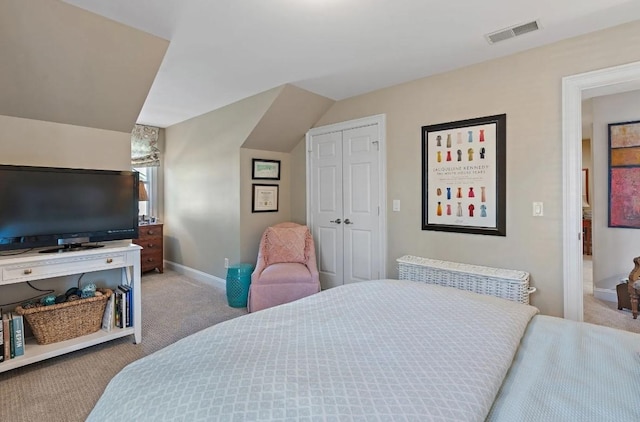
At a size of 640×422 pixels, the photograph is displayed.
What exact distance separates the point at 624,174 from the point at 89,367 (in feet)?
17.7

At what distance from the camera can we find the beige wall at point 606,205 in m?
3.47

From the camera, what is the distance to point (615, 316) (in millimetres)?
3080

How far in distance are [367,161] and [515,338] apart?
2582 mm

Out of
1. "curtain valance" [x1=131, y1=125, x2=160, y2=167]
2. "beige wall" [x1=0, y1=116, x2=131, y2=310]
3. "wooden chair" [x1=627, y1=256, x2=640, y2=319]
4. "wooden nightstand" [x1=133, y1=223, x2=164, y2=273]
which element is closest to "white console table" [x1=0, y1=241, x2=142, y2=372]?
"beige wall" [x1=0, y1=116, x2=131, y2=310]

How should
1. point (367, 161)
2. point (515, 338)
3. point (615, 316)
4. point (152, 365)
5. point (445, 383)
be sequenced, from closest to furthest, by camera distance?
point (445, 383), point (152, 365), point (515, 338), point (615, 316), point (367, 161)

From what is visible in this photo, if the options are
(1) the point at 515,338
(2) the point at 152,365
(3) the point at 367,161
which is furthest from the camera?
(3) the point at 367,161

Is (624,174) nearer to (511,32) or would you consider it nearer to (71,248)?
(511,32)

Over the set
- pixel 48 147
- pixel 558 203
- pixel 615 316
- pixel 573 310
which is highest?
pixel 48 147

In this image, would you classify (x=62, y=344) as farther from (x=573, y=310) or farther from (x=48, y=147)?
(x=573, y=310)

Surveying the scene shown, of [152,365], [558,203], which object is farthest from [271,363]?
[558,203]

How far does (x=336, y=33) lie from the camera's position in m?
2.26

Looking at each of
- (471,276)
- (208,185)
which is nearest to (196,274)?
(208,185)

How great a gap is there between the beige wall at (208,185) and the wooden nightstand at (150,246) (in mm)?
247

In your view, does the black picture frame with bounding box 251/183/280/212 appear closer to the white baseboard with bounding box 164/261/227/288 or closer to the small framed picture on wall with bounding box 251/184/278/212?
the small framed picture on wall with bounding box 251/184/278/212
